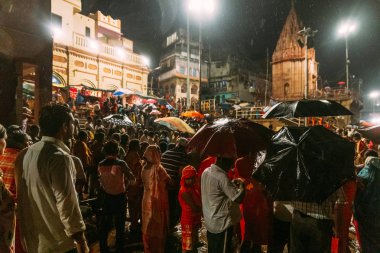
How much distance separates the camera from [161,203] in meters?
4.97

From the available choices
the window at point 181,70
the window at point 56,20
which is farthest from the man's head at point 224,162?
the window at point 181,70

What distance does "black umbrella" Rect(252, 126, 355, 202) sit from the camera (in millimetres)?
3221

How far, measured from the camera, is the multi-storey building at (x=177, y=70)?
44606 millimetres

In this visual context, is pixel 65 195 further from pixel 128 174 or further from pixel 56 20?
pixel 56 20

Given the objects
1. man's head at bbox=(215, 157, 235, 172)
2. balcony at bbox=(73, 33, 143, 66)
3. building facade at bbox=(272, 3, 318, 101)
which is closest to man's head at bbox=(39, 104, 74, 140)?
man's head at bbox=(215, 157, 235, 172)

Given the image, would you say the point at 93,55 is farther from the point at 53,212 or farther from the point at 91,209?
the point at 53,212

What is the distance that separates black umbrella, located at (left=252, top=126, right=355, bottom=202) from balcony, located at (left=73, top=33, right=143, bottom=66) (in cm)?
2393

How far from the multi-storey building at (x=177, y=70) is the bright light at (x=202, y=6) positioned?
74.8 feet

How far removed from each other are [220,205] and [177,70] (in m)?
42.0

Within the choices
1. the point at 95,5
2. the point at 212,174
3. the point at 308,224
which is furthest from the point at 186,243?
the point at 95,5

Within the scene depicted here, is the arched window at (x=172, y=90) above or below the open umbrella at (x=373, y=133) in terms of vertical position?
above

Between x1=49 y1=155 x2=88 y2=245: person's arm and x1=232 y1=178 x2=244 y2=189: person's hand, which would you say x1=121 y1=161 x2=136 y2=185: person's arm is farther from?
x1=49 y1=155 x2=88 y2=245: person's arm

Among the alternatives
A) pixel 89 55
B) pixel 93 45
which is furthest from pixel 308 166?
pixel 93 45

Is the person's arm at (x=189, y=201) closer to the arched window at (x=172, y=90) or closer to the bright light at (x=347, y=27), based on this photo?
the bright light at (x=347, y=27)
